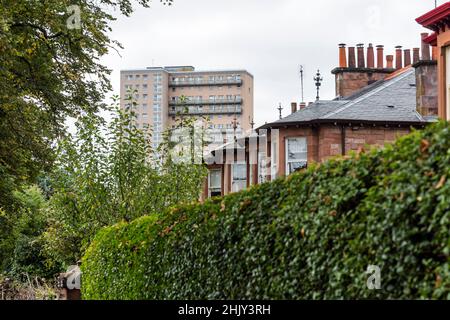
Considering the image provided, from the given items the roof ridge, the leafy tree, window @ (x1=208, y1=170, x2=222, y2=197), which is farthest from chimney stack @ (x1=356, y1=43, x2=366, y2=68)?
the leafy tree

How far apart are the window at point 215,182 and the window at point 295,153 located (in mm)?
12196

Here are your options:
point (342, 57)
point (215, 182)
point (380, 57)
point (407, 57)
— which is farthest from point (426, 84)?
point (215, 182)

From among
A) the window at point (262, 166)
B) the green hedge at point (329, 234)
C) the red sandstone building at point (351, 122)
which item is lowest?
the green hedge at point (329, 234)

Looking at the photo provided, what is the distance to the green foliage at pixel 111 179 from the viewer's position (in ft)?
83.9

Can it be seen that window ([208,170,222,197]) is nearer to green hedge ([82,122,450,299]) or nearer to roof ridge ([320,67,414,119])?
roof ridge ([320,67,414,119])

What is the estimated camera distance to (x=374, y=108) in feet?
113

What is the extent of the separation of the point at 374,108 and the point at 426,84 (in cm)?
228

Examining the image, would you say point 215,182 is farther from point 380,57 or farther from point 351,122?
point 351,122

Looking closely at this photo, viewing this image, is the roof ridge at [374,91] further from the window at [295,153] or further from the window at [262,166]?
the window at [262,166]

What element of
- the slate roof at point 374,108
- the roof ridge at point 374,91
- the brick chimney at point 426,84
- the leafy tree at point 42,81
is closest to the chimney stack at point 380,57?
the roof ridge at point 374,91

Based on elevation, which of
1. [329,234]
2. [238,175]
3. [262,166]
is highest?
[262,166]

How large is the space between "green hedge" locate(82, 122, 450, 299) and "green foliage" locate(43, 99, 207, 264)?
12.0 meters

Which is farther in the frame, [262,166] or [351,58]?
[351,58]

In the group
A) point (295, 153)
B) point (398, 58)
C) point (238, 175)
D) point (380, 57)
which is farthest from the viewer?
point (238, 175)
